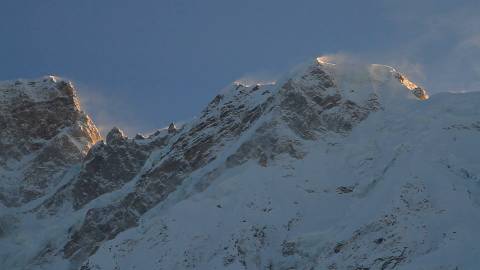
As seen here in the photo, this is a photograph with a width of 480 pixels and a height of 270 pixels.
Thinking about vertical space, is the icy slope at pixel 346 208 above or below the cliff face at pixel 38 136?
below

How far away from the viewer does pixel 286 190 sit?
291 ft

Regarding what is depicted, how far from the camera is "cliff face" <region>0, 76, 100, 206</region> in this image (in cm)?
13725

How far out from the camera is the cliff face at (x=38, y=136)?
137 m

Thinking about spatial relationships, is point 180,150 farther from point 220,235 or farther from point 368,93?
point 220,235

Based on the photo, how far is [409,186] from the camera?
260ft

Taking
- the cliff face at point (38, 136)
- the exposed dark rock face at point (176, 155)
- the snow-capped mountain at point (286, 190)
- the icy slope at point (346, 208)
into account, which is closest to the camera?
the icy slope at point (346, 208)

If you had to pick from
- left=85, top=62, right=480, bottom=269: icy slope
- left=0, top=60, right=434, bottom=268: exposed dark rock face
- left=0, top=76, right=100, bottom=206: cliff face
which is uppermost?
left=0, top=76, right=100, bottom=206: cliff face

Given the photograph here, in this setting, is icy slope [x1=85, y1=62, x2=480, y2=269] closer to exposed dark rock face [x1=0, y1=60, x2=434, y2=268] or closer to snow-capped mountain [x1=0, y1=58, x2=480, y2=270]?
snow-capped mountain [x1=0, y1=58, x2=480, y2=270]

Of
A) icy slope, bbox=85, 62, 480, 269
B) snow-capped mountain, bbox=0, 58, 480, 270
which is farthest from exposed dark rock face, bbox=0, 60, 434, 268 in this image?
icy slope, bbox=85, 62, 480, 269

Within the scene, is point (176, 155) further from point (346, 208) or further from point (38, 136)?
point (38, 136)

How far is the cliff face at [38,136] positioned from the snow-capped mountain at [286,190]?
3.75 metres

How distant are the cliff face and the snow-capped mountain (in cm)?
375

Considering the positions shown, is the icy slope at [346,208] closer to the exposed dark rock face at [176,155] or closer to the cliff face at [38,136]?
the exposed dark rock face at [176,155]

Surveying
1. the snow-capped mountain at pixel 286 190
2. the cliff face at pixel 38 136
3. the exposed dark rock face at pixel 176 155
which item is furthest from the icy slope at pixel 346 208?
the cliff face at pixel 38 136
